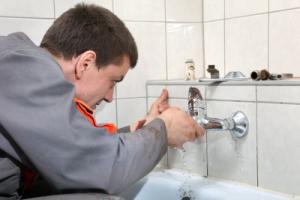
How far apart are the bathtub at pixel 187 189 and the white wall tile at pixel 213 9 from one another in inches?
23.4

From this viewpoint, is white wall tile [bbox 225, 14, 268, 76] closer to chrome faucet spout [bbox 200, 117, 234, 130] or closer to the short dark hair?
chrome faucet spout [bbox 200, 117, 234, 130]

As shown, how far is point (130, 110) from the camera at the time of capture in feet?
4.47

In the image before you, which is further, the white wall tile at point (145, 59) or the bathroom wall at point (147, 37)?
the white wall tile at point (145, 59)

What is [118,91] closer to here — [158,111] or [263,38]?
[158,111]

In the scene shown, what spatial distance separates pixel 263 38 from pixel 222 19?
0.20 m

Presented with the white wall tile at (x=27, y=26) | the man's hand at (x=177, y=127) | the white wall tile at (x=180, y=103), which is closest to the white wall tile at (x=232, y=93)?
the white wall tile at (x=180, y=103)

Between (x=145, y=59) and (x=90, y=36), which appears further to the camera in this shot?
(x=145, y=59)

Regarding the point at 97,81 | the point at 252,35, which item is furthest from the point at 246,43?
the point at 97,81

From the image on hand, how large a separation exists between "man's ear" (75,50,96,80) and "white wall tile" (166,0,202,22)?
66cm

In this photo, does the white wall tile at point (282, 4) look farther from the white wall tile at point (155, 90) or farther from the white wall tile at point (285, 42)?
the white wall tile at point (155, 90)

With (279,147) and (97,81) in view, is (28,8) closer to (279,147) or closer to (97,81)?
(97,81)

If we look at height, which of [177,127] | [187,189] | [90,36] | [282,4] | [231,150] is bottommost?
[187,189]

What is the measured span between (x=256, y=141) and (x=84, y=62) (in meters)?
0.52

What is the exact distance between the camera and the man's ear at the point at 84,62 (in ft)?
2.68
